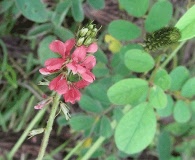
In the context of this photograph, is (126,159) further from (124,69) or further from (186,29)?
(186,29)

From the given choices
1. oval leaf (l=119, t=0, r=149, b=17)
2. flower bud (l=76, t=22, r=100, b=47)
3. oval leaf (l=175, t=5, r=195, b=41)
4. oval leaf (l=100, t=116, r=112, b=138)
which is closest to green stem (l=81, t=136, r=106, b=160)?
oval leaf (l=100, t=116, r=112, b=138)

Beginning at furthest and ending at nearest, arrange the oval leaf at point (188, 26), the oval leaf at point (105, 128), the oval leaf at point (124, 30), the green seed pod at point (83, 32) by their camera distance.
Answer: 1. the oval leaf at point (105, 128)
2. the oval leaf at point (124, 30)
3. the oval leaf at point (188, 26)
4. the green seed pod at point (83, 32)

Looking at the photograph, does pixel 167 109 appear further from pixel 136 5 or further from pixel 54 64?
pixel 54 64

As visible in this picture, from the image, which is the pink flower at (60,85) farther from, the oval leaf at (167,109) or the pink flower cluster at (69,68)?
the oval leaf at (167,109)

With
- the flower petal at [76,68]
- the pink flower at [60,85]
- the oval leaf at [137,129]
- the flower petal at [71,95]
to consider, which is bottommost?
the oval leaf at [137,129]

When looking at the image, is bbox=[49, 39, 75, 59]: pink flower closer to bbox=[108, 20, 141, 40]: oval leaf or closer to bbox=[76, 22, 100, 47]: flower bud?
bbox=[76, 22, 100, 47]: flower bud

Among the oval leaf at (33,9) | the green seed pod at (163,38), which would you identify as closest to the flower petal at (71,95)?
the green seed pod at (163,38)
